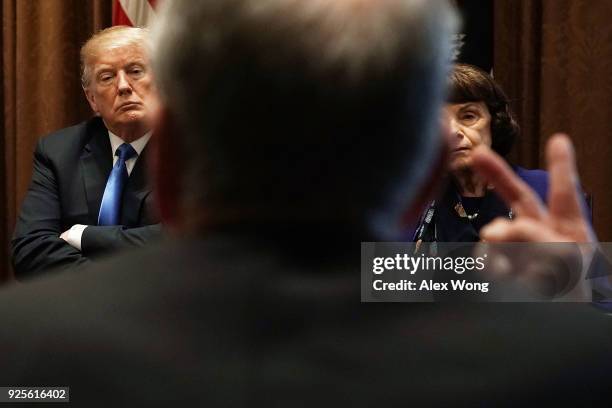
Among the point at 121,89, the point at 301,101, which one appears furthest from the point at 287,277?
the point at 121,89

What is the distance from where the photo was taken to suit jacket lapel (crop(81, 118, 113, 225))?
285cm

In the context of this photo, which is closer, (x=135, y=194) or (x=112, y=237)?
(x=112, y=237)

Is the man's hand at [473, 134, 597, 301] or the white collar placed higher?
the white collar

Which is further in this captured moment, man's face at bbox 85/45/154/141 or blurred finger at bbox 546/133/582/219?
man's face at bbox 85/45/154/141

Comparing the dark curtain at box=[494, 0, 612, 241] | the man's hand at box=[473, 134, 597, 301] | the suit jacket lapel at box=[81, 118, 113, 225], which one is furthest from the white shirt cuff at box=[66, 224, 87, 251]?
the man's hand at box=[473, 134, 597, 301]

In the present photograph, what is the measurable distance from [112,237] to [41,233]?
32cm

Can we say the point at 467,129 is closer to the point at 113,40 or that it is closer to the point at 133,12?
the point at 113,40

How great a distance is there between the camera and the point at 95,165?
2939 mm

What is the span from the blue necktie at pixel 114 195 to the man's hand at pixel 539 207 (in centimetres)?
212

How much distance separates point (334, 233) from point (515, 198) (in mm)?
278

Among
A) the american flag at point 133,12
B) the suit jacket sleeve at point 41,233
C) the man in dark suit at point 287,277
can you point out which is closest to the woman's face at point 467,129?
the suit jacket sleeve at point 41,233

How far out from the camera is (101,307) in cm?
64

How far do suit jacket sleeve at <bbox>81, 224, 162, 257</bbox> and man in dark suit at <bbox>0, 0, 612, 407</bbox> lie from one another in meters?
1.94

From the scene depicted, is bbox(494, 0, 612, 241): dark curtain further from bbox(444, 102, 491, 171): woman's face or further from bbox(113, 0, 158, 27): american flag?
bbox(113, 0, 158, 27): american flag
